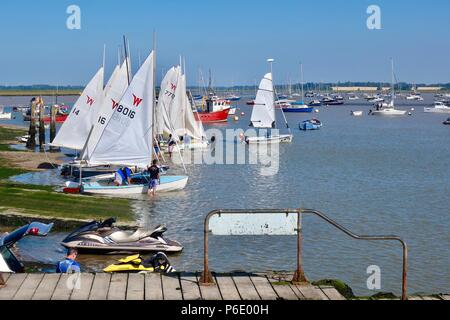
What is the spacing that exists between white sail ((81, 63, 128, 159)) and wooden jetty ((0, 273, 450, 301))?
83.1 ft

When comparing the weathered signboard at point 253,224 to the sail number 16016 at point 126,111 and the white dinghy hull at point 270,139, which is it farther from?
the white dinghy hull at point 270,139

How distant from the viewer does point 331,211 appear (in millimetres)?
32219

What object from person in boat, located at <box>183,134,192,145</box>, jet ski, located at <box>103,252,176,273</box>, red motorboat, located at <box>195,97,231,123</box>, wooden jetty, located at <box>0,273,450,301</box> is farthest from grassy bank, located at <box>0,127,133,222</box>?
red motorboat, located at <box>195,97,231,123</box>

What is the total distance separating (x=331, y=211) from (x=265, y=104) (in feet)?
126

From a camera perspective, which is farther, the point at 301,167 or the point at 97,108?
the point at 301,167

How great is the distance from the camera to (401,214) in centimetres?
3150

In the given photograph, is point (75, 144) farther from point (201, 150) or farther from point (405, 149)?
point (405, 149)

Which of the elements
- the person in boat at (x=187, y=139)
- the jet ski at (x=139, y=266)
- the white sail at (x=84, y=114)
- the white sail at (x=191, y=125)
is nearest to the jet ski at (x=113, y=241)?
the jet ski at (x=139, y=266)

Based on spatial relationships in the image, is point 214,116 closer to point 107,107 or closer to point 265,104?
point 265,104

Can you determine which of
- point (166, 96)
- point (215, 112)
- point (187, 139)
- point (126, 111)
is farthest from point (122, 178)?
point (215, 112)

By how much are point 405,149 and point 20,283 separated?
59.1m

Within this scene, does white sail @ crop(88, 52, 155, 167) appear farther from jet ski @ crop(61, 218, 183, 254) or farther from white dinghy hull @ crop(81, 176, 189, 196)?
jet ski @ crop(61, 218, 183, 254)

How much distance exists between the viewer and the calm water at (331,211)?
21547mm
